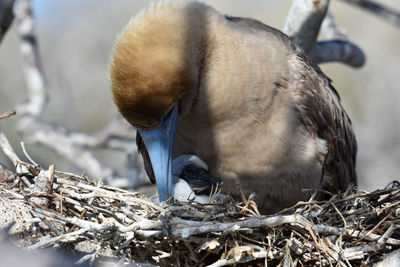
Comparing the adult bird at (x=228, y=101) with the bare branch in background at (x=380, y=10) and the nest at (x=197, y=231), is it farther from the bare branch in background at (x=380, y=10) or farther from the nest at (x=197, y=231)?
the bare branch in background at (x=380, y=10)

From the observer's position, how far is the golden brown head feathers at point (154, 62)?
363cm

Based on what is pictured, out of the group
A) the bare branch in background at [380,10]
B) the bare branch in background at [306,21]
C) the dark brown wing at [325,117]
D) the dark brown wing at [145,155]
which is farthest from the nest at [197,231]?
the bare branch in background at [380,10]

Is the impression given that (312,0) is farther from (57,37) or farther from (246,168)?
(57,37)

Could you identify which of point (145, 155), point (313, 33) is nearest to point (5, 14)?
point (145, 155)

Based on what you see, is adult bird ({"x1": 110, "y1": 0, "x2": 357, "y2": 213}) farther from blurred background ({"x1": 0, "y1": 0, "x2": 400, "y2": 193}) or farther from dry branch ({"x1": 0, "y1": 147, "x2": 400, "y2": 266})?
blurred background ({"x1": 0, "y1": 0, "x2": 400, "y2": 193})

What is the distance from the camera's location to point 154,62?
363 centimetres

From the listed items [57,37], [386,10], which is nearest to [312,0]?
[386,10]

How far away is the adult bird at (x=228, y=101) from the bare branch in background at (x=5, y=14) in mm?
1238

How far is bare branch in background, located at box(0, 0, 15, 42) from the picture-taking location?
4.39 metres

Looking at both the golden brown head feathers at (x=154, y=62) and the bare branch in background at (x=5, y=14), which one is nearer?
the golden brown head feathers at (x=154, y=62)

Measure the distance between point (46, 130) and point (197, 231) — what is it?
4730 mm

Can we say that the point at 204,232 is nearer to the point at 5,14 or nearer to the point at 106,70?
the point at 5,14

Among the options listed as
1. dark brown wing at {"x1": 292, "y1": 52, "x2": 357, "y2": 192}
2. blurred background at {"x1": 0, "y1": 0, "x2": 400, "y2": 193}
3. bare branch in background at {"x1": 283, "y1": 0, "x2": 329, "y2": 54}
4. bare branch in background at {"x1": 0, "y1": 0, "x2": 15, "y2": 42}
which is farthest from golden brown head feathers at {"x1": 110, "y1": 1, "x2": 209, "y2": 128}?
blurred background at {"x1": 0, "y1": 0, "x2": 400, "y2": 193}

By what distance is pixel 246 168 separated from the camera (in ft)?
14.4
